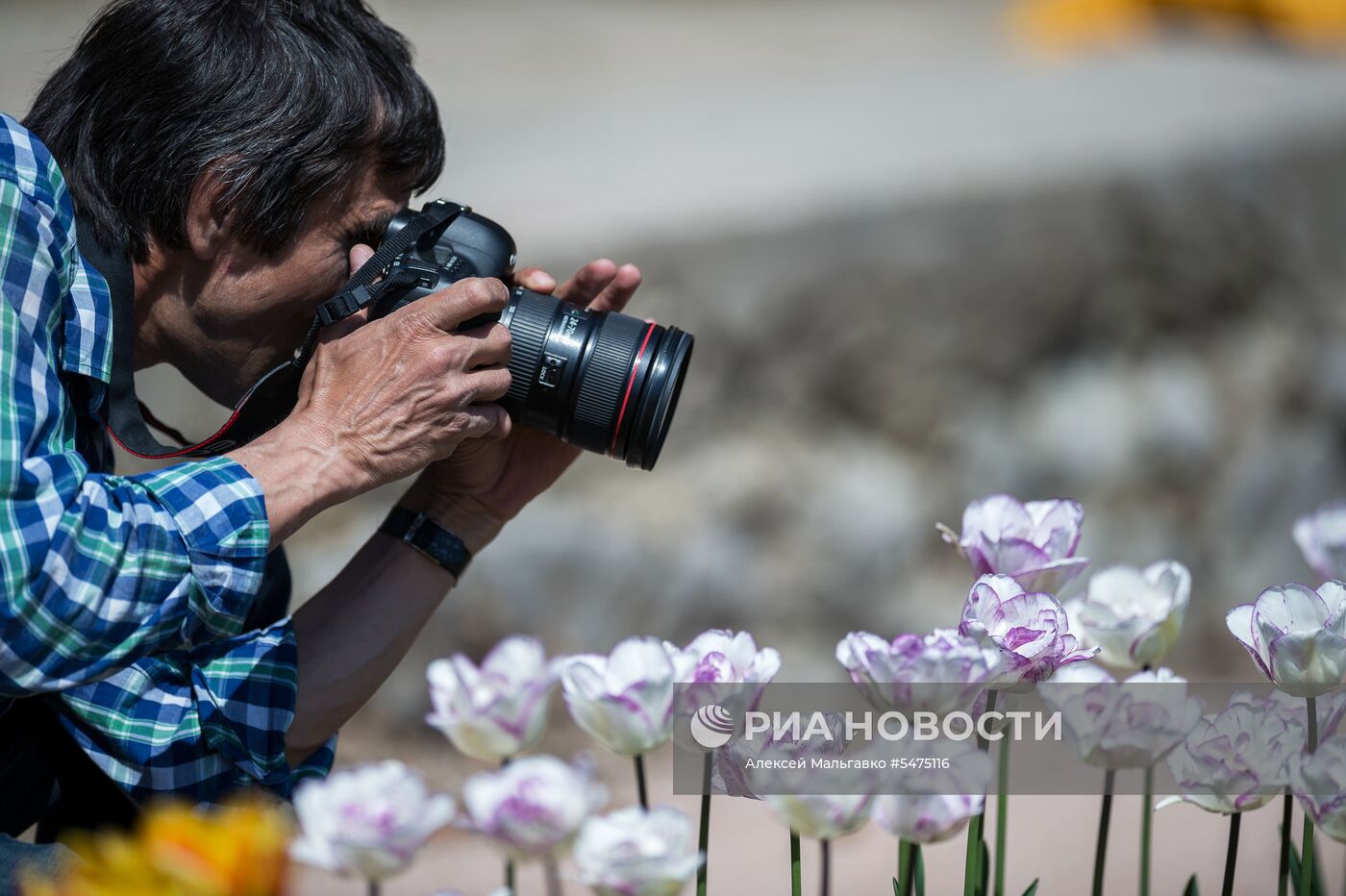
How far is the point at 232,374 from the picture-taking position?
4.04 feet

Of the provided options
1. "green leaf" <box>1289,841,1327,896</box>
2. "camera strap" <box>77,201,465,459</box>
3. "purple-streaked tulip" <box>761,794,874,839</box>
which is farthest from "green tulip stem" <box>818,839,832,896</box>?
"camera strap" <box>77,201,465,459</box>

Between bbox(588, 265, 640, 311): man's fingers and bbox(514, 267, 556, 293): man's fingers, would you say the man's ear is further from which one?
bbox(588, 265, 640, 311): man's fingers

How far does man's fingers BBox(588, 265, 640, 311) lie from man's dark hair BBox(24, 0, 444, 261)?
13.0 inches

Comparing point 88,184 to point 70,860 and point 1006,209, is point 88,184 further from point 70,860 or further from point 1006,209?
point 1006,209

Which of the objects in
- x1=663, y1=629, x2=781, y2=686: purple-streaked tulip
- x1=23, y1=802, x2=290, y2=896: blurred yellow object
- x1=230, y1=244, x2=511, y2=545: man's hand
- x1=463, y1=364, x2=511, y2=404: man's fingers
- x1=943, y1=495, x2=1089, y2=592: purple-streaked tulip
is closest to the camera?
x1=23, y1=802, x2=290, y2=896: blurred yellow object

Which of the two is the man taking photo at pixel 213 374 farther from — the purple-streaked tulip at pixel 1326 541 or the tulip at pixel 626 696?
the purple-streaked tulip at pixel 1326 541

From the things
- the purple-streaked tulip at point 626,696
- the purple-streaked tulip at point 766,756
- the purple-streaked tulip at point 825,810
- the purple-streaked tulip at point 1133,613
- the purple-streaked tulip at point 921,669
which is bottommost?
the purple-streaked tulip at point 825,810

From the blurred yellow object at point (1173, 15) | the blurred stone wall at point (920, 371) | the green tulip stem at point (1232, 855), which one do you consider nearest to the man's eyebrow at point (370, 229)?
the green tulip stem at point (1232, 855)

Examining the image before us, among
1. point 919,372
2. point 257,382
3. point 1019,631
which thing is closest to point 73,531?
point 257,382

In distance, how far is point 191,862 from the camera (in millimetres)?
465

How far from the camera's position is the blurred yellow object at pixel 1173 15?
5.78 meters

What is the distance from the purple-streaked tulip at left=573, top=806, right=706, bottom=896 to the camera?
21.5 inches

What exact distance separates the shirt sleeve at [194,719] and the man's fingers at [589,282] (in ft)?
1.66

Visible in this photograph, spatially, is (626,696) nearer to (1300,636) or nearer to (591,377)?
(1300,636)
